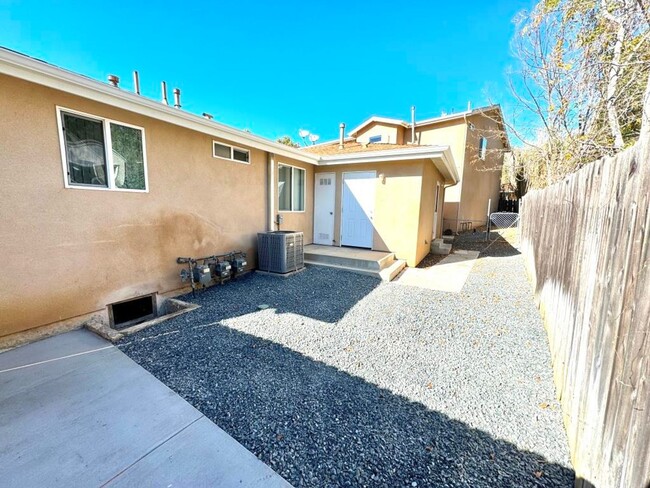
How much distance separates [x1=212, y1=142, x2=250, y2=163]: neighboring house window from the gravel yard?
2966 mm

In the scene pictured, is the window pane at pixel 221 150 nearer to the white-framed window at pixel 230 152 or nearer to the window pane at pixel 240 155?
the white-framed window at pixel 230 152

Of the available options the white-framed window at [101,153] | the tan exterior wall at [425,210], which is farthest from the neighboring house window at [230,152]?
the tan exterior wall at [425,210]

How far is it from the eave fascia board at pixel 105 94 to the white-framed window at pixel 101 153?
33 centimetres

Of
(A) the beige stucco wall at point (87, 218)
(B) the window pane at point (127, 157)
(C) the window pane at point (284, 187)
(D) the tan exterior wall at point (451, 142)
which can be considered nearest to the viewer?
(A) the beige stucco wall at point (87, 218)

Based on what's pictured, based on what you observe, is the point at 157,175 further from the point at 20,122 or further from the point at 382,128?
the point at 382,128

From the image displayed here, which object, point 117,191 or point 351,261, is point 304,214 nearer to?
point 351,261

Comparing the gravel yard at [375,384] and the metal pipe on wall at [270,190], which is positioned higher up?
the metal pipe on wall at [270,190]

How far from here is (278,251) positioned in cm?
607

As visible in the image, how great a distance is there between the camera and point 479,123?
13.2m

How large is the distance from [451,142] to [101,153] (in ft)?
43.1

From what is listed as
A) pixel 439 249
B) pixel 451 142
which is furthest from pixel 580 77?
pixel 451 142

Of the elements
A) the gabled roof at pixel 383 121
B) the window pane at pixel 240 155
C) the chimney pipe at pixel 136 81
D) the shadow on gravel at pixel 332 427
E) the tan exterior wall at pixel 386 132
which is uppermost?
the gabled roof at pixel 383 121

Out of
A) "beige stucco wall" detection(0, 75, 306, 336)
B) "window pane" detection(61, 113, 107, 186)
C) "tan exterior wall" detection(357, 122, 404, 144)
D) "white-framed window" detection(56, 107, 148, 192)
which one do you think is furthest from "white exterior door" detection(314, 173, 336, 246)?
"tan exterior wall" detection(357, 122, 404, 144)

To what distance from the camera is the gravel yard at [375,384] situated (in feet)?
5.73
